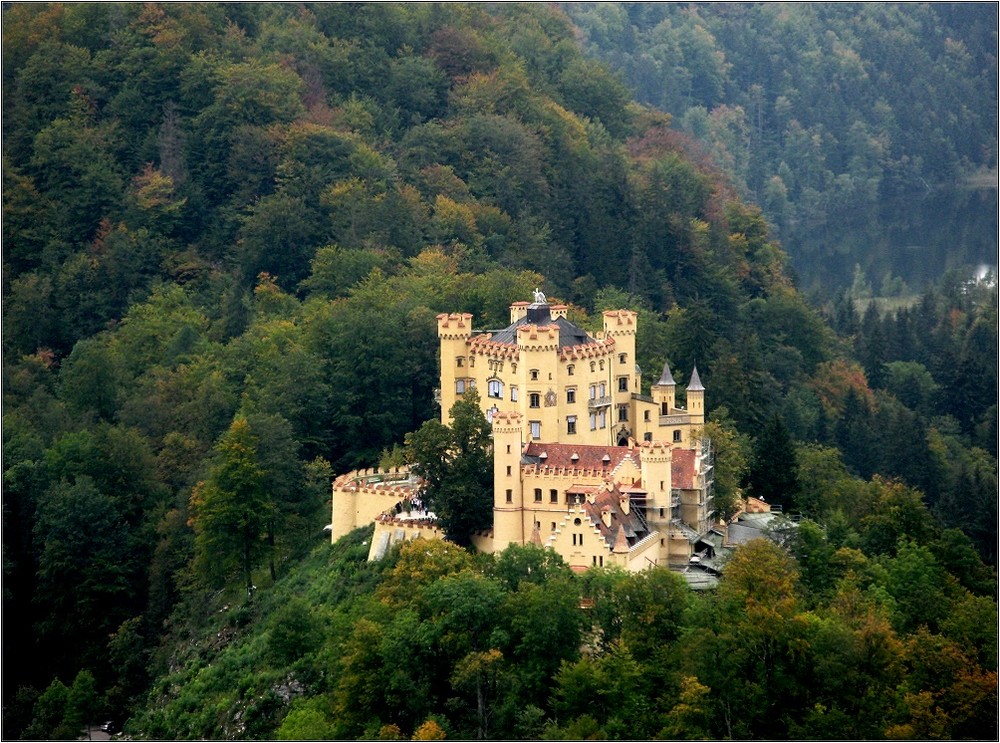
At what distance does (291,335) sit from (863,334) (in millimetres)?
54199

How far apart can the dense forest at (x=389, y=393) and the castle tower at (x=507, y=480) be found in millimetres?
2444

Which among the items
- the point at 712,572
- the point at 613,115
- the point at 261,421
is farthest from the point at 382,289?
the point at 613,115

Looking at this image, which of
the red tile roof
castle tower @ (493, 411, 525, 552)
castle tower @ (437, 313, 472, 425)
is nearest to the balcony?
the red tile roof

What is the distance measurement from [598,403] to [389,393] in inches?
602

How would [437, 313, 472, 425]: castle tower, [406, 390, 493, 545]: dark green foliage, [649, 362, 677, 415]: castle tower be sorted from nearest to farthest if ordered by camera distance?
[406, 390, 493, 545]: dark green foliage, [649, 362, 677, 415]: castle tower, [437, 313, 472, 425]: castle tower

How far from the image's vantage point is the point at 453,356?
89312 millimetres

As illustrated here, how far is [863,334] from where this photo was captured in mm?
151750

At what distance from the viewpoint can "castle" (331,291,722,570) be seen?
80812mm

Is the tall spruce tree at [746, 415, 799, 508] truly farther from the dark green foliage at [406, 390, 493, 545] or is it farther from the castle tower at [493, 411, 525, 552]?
the castle tower at [493, 411, 525, 552]

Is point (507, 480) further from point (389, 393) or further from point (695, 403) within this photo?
point (389, 393)

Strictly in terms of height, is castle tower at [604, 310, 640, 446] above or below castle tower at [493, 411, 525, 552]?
above

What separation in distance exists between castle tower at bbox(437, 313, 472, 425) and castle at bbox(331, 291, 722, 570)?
0.12ft

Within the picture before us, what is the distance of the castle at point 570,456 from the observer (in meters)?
80.8

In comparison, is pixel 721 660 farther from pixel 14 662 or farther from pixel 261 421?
pixel 14 662
